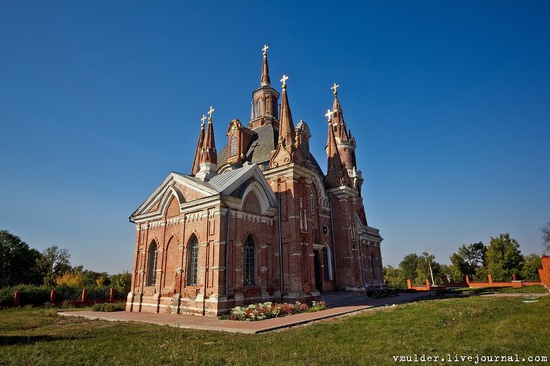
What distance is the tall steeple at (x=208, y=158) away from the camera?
80.1 ft

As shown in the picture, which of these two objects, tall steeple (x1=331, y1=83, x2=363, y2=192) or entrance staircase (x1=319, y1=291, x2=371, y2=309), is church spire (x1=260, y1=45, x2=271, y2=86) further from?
entrance staircase (x1=319, y1=291, x2=371, y2=309)

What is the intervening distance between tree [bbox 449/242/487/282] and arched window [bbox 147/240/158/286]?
4536 centimetres

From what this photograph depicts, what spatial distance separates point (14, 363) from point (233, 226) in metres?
11.1

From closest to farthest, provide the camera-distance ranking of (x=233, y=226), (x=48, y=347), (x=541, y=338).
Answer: (x=541, y=338)
(x=48, y=347)
(x=233, y=226)

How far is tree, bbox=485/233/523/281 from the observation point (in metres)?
44.5

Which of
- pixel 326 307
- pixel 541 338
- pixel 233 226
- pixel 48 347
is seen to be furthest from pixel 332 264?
pixel 48 347

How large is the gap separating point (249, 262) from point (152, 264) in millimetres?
7292

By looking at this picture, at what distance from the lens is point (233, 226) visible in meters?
17.6

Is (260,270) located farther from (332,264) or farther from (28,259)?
(28,259)

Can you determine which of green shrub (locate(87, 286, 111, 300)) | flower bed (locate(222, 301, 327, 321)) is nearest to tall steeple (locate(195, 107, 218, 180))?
flower bed (locate(222, 301, 327, 321))

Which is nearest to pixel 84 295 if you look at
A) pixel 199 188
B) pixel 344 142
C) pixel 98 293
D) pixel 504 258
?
Result: pixel 98 293

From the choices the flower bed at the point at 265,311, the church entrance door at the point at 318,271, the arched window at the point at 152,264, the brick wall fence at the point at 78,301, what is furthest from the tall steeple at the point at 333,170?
the brick wall fence at the point at 78,301

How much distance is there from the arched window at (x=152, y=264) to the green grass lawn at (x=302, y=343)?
28.4 feet

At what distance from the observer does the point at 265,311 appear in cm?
1523
